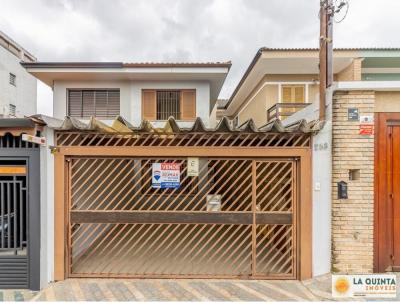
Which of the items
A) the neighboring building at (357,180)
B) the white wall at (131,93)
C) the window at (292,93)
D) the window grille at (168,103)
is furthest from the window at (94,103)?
the neighboring building at (357,180)

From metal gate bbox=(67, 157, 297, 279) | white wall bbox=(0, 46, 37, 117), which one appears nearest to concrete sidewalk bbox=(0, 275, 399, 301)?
metal gate bbox=(67, 157, 297, 279)

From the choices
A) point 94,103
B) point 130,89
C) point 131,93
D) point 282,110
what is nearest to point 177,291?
point 131,93

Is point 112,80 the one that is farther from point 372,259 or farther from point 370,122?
point 372,259

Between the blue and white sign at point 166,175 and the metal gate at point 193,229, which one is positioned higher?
the blue and white sign at point 166,175

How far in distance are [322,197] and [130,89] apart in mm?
8395

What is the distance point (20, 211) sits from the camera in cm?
452

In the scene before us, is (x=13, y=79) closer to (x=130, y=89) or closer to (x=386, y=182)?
(x=130, y=89)

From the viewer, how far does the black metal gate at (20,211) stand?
4.50 m

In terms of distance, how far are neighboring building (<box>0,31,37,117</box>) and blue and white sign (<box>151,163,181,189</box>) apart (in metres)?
18.7

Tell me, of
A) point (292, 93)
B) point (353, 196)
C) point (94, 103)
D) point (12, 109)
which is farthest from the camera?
point (12, 109)

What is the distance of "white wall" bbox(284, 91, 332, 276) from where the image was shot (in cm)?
472

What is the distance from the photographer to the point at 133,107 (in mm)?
10070

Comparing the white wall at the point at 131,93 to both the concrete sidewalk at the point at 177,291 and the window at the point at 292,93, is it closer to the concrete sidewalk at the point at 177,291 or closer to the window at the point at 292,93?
the window at the point at 292,93

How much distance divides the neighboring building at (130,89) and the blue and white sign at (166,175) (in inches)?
200
